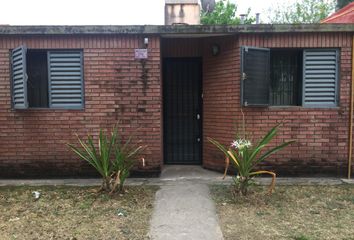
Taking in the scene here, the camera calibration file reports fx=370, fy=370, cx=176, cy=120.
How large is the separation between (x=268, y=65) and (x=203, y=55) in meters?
1.45

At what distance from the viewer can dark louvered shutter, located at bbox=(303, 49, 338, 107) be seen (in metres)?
6.82

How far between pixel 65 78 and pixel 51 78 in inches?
10.1

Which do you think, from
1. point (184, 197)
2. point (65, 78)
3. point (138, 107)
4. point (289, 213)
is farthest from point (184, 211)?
point (65, 78)

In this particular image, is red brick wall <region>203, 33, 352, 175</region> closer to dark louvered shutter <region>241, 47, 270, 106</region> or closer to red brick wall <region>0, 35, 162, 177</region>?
dark louvered shutter <region>241, 47, 270, 106</region>

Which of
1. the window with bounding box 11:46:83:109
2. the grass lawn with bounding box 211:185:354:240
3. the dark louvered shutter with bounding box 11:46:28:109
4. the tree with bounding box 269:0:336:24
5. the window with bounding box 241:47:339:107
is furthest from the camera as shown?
the tree with bounding box 269:0:336:24

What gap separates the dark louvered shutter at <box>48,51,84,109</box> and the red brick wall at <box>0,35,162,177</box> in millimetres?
131

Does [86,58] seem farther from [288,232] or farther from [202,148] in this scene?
[288,232]

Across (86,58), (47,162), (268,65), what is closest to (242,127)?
(268,65)

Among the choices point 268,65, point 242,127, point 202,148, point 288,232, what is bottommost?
point 288,232

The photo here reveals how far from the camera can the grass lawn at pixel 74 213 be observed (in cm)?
439

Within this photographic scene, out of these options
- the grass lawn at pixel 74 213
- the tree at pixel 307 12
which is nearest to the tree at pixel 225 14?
the tree at pixel 307 12

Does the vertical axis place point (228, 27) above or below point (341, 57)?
above

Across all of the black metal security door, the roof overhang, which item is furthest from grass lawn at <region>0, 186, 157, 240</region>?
Answer: the roof overhang

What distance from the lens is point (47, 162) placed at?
693 centimetres
